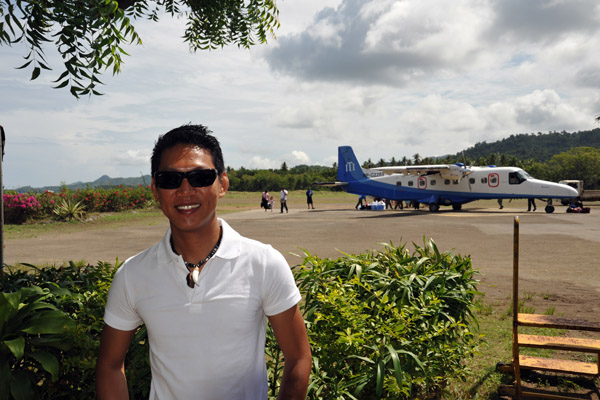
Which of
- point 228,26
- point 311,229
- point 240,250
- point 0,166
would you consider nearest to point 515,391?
point 240,250

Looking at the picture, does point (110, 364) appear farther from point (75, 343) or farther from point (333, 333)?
point (333, 333)

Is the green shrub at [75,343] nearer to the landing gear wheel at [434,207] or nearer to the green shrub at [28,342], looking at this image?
the green shrub at [28,342]

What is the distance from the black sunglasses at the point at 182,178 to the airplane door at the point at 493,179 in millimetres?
29253

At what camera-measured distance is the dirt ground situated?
24.5ft

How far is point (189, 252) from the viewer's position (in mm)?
1728

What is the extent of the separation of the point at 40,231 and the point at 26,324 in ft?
62.4

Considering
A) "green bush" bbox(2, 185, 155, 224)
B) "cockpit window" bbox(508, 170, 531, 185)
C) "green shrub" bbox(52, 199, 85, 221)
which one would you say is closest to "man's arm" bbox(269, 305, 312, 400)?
"green shrub" bbox(52, 199, 85, 221)

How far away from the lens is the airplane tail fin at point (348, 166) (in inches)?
1559

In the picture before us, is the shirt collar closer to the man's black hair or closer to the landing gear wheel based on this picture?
the man's black hair

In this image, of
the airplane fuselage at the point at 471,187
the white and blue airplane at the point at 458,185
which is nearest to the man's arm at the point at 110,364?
the white and blue airplane at the point at 458,185

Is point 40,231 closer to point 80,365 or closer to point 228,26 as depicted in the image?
point 228,26

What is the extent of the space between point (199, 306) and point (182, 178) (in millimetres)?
520

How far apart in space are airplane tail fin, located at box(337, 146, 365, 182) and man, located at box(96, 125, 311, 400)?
1504 inches

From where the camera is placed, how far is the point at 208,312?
1604mm
